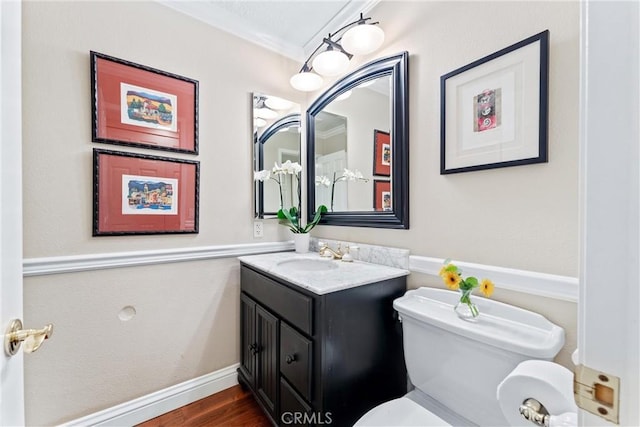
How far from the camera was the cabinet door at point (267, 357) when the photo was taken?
51.3 inches

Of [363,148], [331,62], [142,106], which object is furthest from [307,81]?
[142,106]

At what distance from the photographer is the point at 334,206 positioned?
6.07 ft

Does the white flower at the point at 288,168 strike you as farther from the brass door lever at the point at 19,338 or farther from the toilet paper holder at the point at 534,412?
the toilet paper holder at the point at 534,412

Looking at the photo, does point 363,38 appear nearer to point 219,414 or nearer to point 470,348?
point 470,348

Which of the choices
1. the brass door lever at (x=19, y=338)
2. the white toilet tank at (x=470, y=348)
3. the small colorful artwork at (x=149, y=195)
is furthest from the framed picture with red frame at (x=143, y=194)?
the white toilet tank at (x=470, y=348)

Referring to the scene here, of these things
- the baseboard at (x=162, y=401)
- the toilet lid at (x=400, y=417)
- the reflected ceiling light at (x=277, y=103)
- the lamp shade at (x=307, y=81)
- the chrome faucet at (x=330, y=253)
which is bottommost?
the baseboard at (x=162, y=401)

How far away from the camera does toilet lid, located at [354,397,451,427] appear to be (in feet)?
2.98

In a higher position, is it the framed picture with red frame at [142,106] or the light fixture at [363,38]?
the light fixture at [363,38]

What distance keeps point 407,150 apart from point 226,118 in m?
1.18

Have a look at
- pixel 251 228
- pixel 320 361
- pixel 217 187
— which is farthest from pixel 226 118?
pixel 320 361

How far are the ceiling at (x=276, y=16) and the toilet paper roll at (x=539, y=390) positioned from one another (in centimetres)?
183

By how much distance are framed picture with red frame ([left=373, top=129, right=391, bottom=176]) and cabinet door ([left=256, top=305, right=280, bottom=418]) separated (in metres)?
0.98

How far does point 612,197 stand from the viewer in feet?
1.10

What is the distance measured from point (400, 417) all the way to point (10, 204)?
1.25 meters
